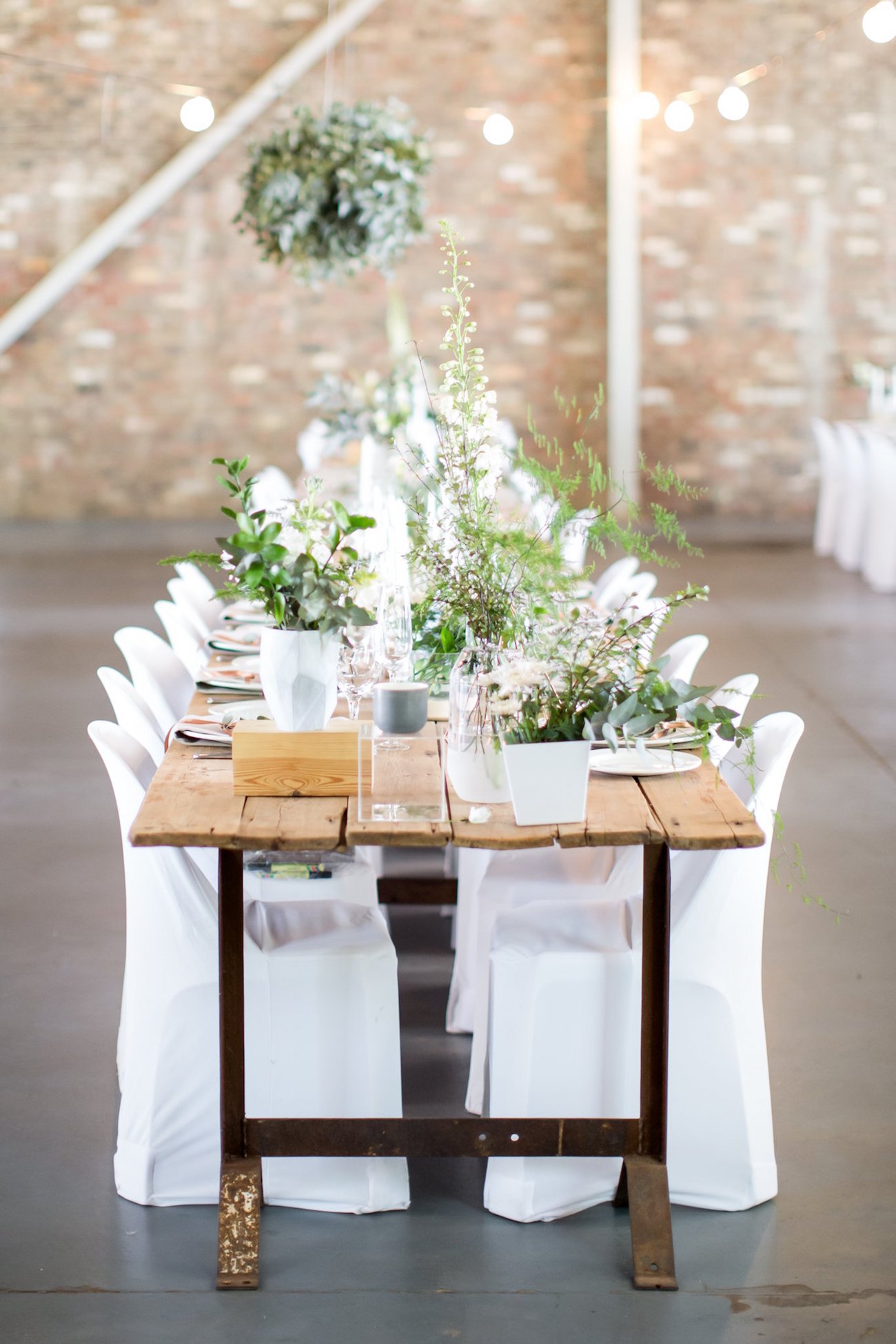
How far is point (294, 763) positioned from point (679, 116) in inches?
359

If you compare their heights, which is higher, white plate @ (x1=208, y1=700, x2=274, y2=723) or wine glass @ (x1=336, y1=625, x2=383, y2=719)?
wine glass @ (x1=336, y1=625, x2=383, y2=719)

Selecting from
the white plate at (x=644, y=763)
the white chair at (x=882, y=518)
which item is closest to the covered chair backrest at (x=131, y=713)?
the white plate at (x=644, y=763)

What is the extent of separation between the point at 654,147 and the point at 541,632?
9.84 m

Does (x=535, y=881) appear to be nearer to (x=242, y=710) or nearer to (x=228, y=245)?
(x=242, y=710)

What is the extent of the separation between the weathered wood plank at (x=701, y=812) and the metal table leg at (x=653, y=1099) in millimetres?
73

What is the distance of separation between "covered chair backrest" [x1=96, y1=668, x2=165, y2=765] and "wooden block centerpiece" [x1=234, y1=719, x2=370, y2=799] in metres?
0.63

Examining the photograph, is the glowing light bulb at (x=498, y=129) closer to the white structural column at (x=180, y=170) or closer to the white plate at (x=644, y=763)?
the white structural column at (x=180, y=170)

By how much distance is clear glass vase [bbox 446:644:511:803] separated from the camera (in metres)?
2.48

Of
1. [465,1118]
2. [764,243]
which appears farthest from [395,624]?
[764,243]

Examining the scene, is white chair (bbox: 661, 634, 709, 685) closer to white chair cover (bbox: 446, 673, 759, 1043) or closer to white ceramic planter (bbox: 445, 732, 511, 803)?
white chair cover (bbox: 446, 673, 759, 1043)

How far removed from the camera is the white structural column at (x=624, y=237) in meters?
11.5

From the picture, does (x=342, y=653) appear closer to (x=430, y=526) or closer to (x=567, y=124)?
(x=430, y=526)

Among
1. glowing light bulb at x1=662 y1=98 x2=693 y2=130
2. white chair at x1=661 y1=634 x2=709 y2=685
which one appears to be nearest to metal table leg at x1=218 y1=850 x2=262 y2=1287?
white chair at x1=661 y1=634 x2=709 y2=685

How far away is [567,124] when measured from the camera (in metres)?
11.7
